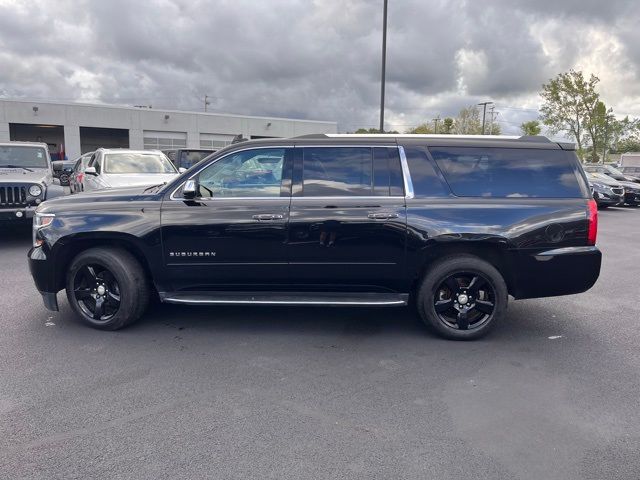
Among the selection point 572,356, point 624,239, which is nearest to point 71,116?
point 624,239

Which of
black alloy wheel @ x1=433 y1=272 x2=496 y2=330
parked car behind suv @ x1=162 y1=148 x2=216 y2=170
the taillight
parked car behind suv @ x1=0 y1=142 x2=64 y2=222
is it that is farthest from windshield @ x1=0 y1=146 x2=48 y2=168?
the taillight

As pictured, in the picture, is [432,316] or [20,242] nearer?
[432,316]

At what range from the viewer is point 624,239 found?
10.8 metres

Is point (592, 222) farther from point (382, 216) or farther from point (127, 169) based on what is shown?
point (127, 169)

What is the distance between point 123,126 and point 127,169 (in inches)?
1335

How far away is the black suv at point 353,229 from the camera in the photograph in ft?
14.6

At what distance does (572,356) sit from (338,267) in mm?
2238

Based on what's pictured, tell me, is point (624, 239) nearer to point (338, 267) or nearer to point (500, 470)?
point (338, 267)

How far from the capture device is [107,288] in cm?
474

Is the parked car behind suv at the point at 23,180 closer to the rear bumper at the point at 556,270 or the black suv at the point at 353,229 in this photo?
the black suv at the point at 353,229

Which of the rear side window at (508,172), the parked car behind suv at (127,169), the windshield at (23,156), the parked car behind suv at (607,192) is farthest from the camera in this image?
the parked car behind suv at (607,192)

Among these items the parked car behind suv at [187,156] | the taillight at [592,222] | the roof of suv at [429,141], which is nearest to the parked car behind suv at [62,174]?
the parked car behind suv at [187,156]

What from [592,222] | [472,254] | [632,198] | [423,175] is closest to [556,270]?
[592,222]

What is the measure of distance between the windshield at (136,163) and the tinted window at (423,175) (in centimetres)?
802
